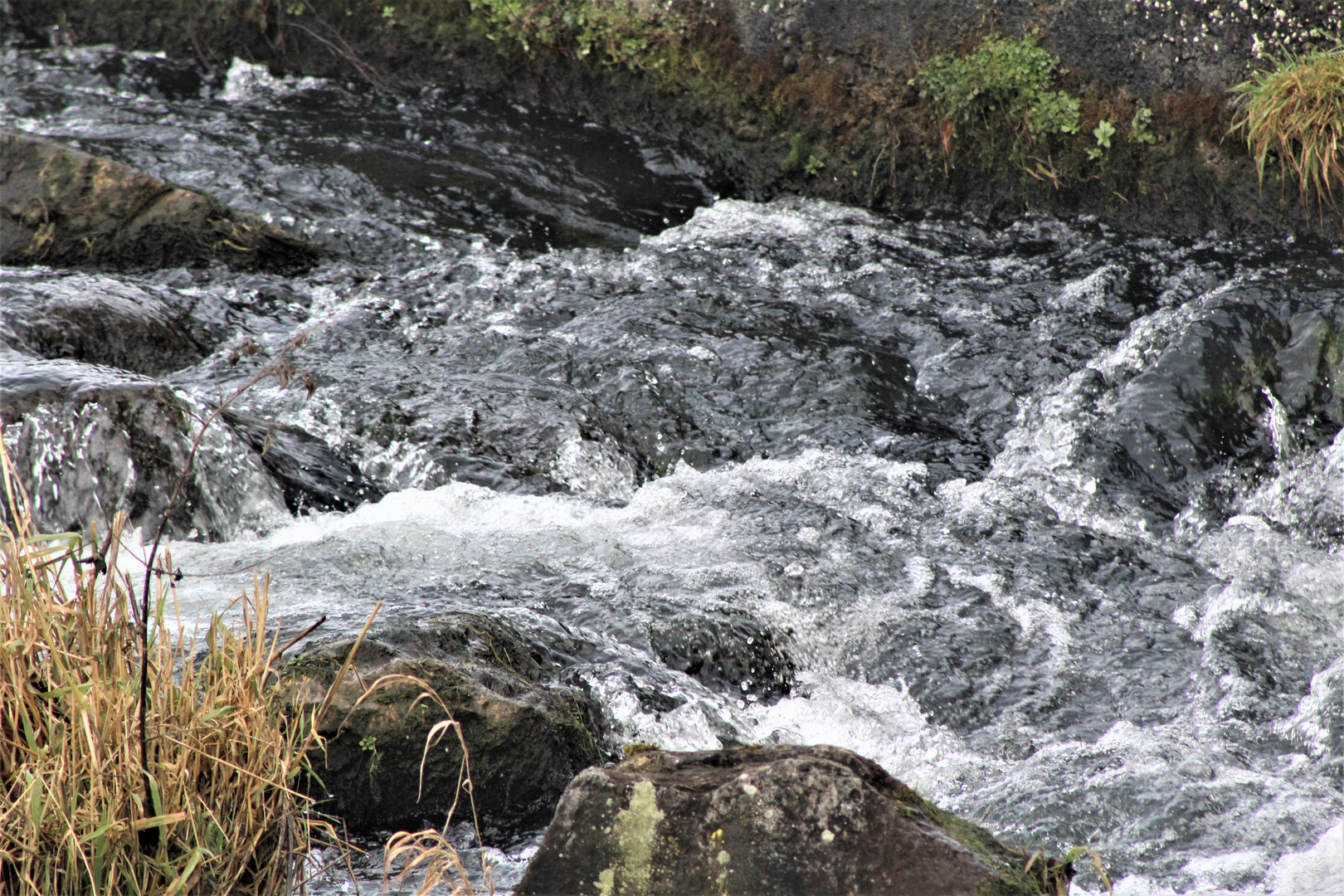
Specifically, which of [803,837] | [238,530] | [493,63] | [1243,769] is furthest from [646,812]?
[493,63]

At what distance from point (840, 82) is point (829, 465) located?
3.63m

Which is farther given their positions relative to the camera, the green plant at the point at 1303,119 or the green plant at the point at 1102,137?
the green plant at the point at 1102,137

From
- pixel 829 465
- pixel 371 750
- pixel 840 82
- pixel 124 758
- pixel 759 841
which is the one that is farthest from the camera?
pixel 840 82

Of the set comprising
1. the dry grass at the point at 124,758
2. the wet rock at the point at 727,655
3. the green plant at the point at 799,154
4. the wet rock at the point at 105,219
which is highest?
the green plant at the point at 799,154

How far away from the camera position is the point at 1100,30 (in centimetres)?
662

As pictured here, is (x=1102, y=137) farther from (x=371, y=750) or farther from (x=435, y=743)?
(x=371, y=750)

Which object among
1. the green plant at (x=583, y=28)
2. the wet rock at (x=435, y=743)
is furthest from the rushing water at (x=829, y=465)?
the green plant at (x=583, y=28)

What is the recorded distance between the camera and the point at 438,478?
15.9 feet

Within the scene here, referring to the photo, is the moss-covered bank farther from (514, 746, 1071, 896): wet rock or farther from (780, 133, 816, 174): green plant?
(514, 746, 1071, 896): wet rock

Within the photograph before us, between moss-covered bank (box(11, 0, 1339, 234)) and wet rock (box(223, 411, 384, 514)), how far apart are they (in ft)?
13.2

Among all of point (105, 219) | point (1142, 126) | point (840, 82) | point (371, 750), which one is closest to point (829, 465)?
point (371, 750)

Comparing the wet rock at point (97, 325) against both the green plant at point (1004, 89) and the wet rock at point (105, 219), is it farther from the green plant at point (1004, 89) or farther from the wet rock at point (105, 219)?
the green plant at point (1004, 89)

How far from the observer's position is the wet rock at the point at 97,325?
205 inches

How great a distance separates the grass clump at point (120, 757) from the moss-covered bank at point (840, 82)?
6.10 meters
